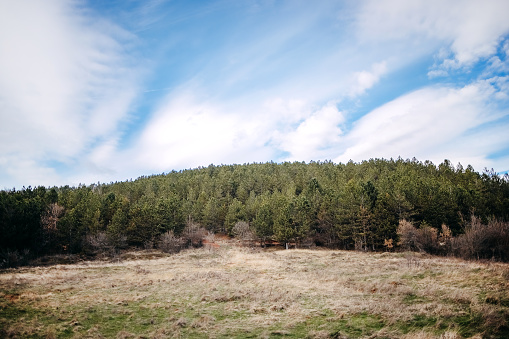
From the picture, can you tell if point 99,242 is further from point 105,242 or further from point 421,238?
point 421,238

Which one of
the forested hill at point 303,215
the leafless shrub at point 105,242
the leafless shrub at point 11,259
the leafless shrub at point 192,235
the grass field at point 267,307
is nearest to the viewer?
the grass field at point 267,307

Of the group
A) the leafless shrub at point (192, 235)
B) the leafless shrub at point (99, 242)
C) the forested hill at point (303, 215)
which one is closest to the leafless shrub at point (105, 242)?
the leafless shrub at point (99, 242)

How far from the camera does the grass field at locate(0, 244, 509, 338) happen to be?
10852mm

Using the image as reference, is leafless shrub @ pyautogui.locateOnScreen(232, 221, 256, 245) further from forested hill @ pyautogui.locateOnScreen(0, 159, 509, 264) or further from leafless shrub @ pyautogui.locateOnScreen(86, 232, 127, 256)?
leafless shrub @ pyautogui.locateOnScreen(86, 232, 127, 256)

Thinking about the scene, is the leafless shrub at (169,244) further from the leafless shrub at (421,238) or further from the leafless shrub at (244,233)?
the leafless shrub at (421,238)

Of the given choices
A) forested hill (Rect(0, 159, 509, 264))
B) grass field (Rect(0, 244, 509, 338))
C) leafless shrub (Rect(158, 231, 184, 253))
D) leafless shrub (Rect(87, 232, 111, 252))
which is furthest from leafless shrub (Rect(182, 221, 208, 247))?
grass field (Rect(0, 244, 509, 338))

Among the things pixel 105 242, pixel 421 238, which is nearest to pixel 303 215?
pixel 421 238

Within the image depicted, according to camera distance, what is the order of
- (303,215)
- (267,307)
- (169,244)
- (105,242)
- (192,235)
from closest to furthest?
1. (267,307)
2. (105,242)
3. (169,244)
4. (303,215)
5. (192,235)

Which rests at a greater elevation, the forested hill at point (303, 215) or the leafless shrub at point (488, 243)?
the forested hill at point (303, 215)

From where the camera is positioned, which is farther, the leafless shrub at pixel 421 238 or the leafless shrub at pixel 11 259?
the leafless shrub at pixel 421 238

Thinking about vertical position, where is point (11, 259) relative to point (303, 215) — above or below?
below

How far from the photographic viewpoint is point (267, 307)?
48.5 feet

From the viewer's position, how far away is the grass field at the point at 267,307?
10.9 meters

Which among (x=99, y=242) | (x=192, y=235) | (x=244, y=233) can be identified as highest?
(x=99, y=242)
